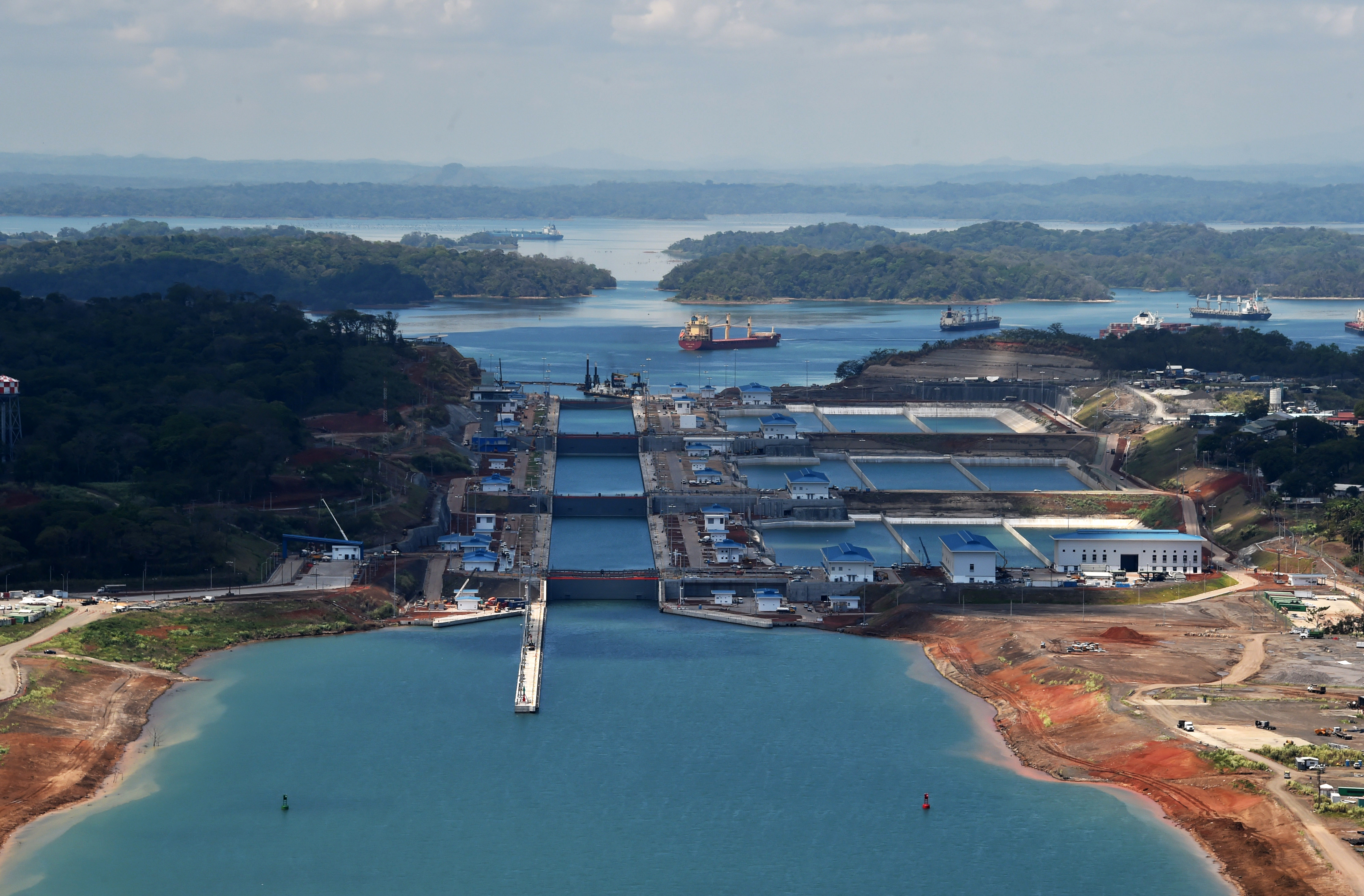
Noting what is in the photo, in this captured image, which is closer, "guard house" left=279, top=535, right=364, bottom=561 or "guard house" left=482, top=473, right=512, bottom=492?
"guard house" left=279, top=535, right=364, bottom=561

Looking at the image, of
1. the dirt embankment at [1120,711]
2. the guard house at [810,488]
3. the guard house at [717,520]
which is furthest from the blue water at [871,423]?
the dirt embankment at [1120,711]

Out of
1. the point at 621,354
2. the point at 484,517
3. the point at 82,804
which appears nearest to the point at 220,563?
the point at 484,517

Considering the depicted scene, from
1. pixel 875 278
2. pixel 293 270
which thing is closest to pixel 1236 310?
pixel 875 278

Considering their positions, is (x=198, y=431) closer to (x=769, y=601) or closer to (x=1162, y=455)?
(x=769, y=601)

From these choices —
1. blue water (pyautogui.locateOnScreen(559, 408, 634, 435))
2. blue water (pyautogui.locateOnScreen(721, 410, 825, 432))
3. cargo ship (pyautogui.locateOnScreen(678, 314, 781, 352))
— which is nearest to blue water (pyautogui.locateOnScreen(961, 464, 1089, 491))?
blue water (pyautogui.locateOnScreen(721, 410, 825, 432))

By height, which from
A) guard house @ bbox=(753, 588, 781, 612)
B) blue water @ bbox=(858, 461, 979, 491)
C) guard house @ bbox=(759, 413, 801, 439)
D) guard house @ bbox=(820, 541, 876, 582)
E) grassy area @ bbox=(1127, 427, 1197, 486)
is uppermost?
grassy area @ bbox=(1127, 427, 1197, 486)

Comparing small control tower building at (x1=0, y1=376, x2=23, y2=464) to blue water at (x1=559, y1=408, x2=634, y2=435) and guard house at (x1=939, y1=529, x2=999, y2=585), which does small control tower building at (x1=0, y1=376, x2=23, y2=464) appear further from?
guard house at (x1=939, y1=529, x2=999, y2=585)
